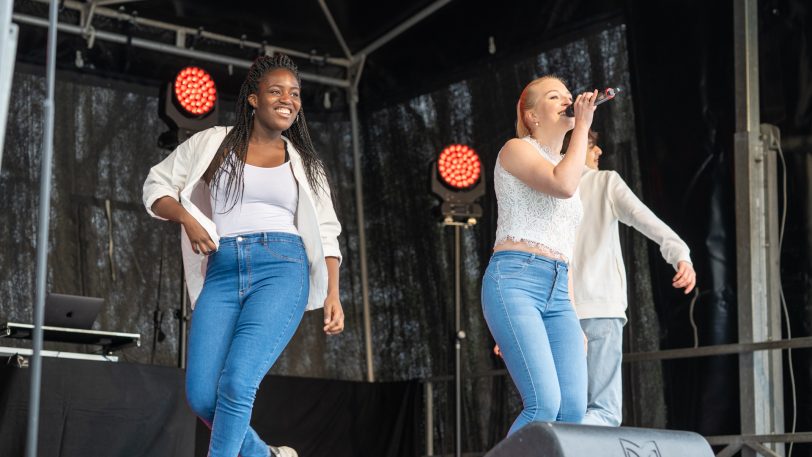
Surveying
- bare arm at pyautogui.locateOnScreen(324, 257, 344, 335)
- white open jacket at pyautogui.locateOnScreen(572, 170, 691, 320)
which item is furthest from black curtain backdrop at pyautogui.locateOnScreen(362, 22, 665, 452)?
bare arm at pyautogui.locateOnScreen(324, 257, 344, 335)

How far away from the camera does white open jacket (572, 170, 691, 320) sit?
11.5 feet

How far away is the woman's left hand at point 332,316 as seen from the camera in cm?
276

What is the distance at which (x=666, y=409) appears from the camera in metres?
4.38

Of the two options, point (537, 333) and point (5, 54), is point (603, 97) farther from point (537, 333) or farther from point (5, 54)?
point (5, 54)

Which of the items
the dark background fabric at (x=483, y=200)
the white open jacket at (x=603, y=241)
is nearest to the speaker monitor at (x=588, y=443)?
the white open jacket at (x=603, y=241)

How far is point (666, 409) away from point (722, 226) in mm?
833

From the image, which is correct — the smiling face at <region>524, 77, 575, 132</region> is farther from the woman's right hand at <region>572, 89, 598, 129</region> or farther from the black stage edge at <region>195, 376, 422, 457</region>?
the black stage edge at <region>195, 376, 422, 457</region>

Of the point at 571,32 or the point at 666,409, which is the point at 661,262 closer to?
the point at 666,409

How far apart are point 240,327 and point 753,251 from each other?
7.75 feet

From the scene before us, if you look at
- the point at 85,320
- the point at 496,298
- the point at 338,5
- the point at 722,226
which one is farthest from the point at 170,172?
the point at 338,5

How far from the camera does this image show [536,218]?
8.79 feet

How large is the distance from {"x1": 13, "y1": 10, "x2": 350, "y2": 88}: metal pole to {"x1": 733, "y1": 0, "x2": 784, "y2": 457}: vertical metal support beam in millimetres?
2667

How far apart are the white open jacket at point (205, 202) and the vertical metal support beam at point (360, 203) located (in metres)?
3.06

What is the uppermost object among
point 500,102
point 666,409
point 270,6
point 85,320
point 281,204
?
point 270,6
